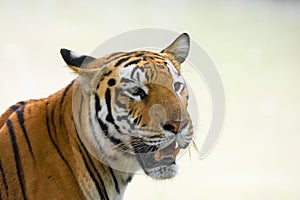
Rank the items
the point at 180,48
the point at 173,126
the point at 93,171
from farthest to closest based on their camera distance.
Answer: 1. the point at 180,48
2. the point at 93,171
3. the point at 173,126

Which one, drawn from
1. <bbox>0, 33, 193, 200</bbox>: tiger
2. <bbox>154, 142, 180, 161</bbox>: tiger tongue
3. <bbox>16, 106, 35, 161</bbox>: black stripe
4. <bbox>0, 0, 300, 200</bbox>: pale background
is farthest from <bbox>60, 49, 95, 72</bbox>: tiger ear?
<bbox>0, 0, 300, 200</bbox>: pale background

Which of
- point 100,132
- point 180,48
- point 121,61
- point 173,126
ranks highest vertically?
point 180,48

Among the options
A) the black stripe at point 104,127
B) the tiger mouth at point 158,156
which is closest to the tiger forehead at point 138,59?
the black stripe at point 104,127

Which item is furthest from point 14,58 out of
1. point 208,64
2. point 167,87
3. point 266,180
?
point 266,180

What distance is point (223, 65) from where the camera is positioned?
2.76 meters

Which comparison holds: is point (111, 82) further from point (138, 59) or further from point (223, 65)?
point (223, 65)

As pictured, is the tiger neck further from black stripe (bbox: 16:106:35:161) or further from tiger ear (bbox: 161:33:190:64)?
tiger ear (bbox: 161:33:190:64)

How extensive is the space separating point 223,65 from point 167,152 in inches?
51.7

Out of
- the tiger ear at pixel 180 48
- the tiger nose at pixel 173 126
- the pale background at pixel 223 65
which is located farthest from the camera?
the pale background at pixel 223 65

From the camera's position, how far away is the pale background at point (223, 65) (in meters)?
2.39

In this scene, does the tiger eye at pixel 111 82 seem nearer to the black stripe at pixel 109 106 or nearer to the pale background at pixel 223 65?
the black stripe at pixel 109 106

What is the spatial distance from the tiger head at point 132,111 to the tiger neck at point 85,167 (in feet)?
0.06

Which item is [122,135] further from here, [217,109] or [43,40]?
[43,40]

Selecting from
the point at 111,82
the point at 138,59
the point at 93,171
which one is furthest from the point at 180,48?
the point at 93,171
